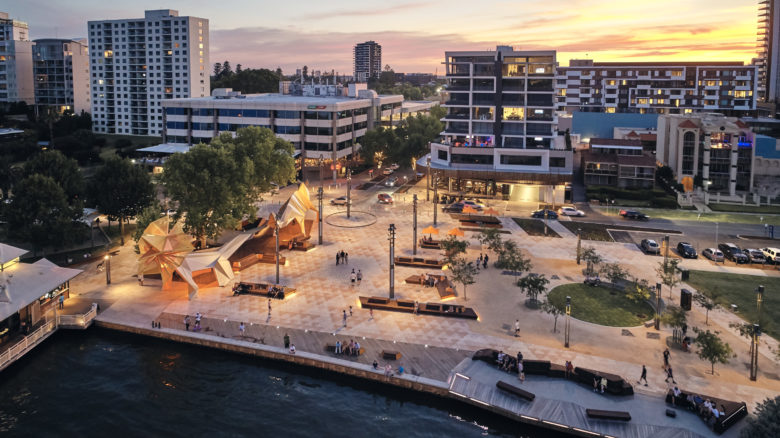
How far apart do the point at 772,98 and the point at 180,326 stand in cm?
21301

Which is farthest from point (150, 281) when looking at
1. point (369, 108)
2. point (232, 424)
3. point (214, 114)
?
point (369, 108)

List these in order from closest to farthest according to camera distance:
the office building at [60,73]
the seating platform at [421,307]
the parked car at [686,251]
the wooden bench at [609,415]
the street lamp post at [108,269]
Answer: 1. the wooden bench at [609,415]
2. the seating platform at [421,307]
3. the street lamp post at [108,269]
4. the parked car at [686,251]
5. the office building at [60,73]

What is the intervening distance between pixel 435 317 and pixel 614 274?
755 inches

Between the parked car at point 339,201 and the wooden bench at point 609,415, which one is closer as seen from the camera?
the wooden bench at point 609,415

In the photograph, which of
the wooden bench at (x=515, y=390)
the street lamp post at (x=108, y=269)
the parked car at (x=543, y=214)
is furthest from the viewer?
the parked car at (x=543, y=214)

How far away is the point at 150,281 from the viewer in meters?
59.4

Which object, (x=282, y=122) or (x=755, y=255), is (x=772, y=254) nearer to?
A: (x=755, y=255)

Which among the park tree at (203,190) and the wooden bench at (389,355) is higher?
the park tree at (203,190)

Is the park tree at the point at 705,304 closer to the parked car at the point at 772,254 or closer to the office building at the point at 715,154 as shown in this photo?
the parked car at the point at 772,254

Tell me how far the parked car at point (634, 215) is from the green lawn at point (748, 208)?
15856 millimetres

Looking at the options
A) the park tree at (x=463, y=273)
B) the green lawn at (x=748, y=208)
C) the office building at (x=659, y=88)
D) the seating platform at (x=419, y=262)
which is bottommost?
the seating platform at (x=419, y=262)

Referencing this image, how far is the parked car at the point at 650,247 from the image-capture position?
68625 millimetres

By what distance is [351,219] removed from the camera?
86.4 m

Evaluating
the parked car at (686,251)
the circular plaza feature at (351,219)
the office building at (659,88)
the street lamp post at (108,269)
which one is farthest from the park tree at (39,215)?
the office building at (659,88)
